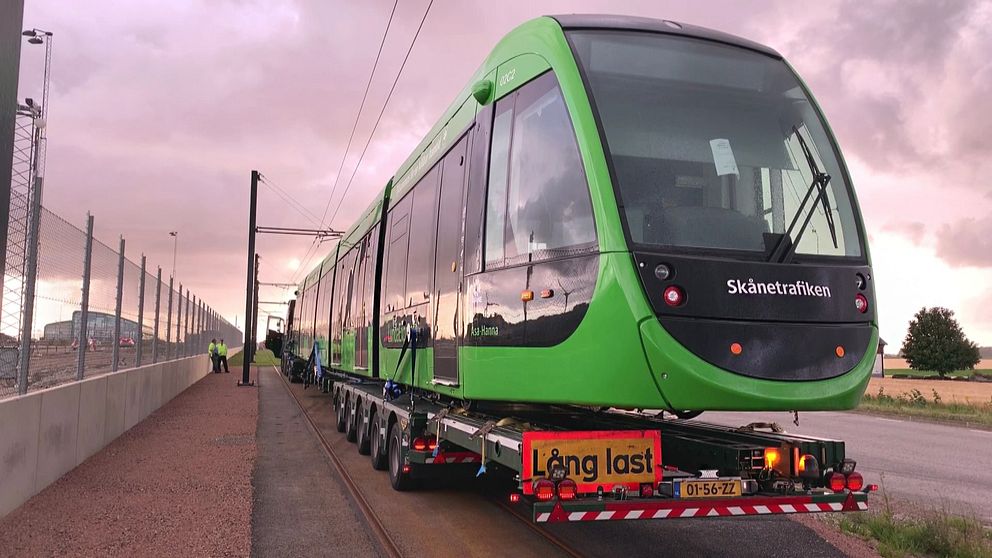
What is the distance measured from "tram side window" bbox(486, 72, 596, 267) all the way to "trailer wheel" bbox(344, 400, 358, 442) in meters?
7.14

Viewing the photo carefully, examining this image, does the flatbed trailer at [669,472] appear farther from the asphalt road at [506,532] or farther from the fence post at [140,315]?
the fence post at [140,315]

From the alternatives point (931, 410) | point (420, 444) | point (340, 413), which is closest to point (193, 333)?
point (340, 413)

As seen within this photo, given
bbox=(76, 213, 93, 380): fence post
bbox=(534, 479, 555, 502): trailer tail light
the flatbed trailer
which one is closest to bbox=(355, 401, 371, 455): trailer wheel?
bbox=(76, 213, 93, 380): fence post

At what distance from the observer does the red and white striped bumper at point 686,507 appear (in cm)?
413

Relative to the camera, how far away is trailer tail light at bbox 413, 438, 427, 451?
7.18 meters

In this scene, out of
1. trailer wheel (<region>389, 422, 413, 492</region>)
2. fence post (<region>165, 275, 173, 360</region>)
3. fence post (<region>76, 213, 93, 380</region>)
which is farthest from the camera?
fence post (<region>165, 275, 173, 360</region>)

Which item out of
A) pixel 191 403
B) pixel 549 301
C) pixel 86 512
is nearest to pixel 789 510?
pixel 549 301

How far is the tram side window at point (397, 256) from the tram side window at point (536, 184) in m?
3.10

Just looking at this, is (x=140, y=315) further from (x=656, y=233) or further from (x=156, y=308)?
(x=656, y=233)

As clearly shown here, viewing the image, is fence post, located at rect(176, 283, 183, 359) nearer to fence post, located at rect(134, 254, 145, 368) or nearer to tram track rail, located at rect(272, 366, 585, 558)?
fence post, located at rect(134, 254, 145, 368)

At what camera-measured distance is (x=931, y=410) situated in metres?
21.4

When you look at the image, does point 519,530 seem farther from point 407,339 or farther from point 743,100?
point 743,100

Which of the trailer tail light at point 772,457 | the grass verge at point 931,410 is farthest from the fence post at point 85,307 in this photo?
the grass verge at point 931,410

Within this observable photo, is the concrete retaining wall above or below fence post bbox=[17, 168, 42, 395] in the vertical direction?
below
